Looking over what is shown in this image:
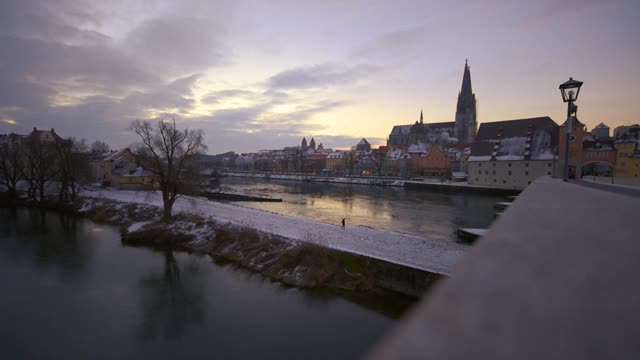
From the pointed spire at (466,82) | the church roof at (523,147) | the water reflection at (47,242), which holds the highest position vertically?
the pointed spire at (466,82)

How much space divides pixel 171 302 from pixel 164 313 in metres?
0.97

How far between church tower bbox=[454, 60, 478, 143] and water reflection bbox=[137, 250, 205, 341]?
112 metres

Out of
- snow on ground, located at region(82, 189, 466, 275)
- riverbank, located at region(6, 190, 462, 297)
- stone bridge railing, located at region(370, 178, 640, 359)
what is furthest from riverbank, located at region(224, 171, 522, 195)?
stone bridge railing, located at region(370, 178, 640, 359)

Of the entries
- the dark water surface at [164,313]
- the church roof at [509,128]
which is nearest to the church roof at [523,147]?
the church roof at [509,128]

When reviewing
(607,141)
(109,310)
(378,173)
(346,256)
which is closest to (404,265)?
(346,256)

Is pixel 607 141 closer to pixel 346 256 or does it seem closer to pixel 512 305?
pixel 346 256

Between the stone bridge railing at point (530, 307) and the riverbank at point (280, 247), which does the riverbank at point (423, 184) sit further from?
the stone bridge railing at point (530, 307)

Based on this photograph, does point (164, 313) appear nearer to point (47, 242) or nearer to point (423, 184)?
point (47, 242)

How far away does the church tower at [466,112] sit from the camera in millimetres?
113062

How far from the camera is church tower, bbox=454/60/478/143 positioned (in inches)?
→ 4451

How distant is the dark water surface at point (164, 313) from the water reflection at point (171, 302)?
0.04m

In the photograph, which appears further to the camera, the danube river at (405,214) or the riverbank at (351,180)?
the riverbank at (351,180)

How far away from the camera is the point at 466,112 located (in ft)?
372

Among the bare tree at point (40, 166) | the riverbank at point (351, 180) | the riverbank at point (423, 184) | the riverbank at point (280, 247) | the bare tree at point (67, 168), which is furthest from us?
the riverbank at point (351, 180)
